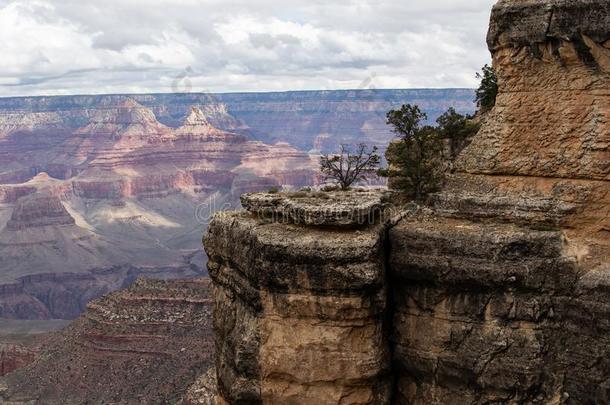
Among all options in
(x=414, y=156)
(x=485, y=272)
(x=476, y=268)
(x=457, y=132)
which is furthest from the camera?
(x=457, y=132)

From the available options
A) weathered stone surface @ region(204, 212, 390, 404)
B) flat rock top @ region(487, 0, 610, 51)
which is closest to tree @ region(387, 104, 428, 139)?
flat rock top @ region(487, 0, 610, 51)

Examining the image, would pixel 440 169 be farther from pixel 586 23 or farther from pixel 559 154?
pixel 586 23

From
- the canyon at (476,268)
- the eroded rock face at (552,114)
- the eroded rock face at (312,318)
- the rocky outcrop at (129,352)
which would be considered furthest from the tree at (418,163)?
the rocky outcrop at (129,352)

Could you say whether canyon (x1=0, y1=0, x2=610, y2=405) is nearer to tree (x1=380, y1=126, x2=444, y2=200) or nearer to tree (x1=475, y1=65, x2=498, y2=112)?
tree (x1=380, y1=126, x2=444, y2=200)

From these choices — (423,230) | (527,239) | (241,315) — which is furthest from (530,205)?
(241,315)

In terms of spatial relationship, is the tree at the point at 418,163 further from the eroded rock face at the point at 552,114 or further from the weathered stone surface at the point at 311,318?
the weathered stone surface at the point at 311,318

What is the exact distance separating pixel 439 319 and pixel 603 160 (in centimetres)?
665

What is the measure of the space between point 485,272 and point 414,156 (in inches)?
323

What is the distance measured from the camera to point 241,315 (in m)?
24.1

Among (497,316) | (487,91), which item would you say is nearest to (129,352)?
(487,91)

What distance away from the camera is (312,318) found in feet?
71.4

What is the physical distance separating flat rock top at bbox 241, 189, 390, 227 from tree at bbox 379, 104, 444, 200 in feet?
3.55

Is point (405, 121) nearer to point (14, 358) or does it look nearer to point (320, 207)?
point (320, 207)

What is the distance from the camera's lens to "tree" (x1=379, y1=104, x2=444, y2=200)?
84.6 feet
